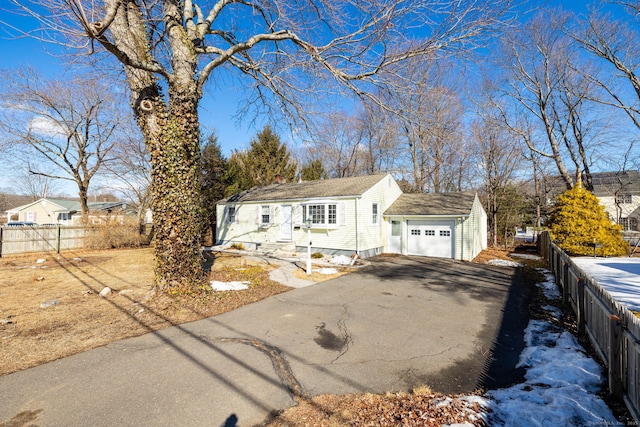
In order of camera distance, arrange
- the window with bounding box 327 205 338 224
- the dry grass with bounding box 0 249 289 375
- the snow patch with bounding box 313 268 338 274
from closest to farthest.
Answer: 1. the dry grass with bounding box 0 249 289 375
2. the snow patch with bounding box 313 268 338 274
3. the window with bounding box 327 205 338 224

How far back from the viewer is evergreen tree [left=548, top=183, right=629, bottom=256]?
1338 cm

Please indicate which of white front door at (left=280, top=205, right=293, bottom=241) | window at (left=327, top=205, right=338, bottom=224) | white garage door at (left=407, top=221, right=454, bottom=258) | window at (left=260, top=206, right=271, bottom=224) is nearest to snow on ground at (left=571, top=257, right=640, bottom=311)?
white garage door at (left=407, top=221, right=454, bottom=258)

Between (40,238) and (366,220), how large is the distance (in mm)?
17772

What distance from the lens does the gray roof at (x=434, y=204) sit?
13.6 m

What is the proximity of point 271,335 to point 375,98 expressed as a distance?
5450 millimetres

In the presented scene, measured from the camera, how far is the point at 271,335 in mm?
4941

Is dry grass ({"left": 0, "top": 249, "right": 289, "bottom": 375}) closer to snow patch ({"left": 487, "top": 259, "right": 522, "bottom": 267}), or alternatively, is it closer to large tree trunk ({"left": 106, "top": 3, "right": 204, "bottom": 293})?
large tree trunk ({"left": 106, "top": 3, "right": 204, "bottom": 293})

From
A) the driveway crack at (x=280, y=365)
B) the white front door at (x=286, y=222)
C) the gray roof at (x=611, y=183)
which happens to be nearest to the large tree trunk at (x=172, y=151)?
the driveway crack at (x=280, y=365)

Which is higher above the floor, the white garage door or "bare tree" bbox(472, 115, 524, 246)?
"bare tree" bbox(472, 115, 524, 246)

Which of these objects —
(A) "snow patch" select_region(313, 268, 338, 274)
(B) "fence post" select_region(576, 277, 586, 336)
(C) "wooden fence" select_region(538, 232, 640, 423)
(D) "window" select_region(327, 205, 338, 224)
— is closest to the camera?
(C) "wooden fence" select_region(538, 232, 640, 423)

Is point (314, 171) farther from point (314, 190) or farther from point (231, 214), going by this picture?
point (314, 190)

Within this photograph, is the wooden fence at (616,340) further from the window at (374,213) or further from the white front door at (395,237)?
the white front door at (395,237)

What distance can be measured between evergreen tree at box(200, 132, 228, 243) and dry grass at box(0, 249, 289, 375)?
1070 centimetres

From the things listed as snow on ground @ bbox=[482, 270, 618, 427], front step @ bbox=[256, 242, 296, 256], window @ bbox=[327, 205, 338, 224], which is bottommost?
snow on ground @ bbox=[482, 270, 618, 427]
